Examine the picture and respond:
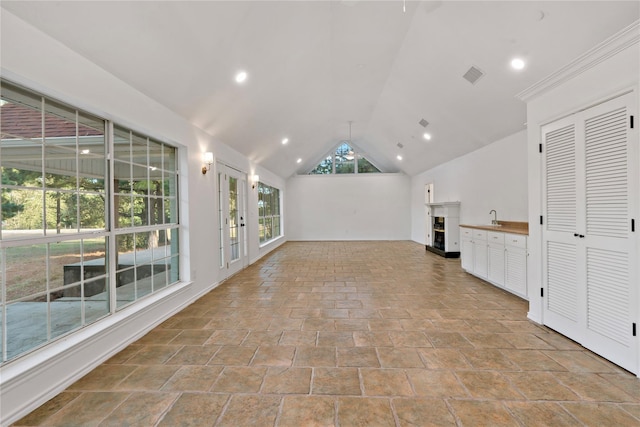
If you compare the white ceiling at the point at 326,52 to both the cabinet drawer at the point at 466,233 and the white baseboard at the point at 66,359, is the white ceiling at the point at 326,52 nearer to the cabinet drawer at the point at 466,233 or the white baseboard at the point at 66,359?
the cabinet drawer at the point at 466,233

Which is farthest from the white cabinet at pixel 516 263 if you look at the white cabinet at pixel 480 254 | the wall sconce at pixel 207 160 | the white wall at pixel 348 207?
the white wall at pixel 348 207

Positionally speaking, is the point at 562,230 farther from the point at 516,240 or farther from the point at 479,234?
the point at 479,234

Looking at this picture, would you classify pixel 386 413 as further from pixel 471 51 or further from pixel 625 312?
pixel 471 51

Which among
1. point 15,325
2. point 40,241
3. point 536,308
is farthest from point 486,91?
point 15,325

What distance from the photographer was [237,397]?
1.91m

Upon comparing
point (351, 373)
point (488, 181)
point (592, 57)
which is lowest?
point (351, 373)

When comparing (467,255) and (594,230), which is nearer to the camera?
(594,230)

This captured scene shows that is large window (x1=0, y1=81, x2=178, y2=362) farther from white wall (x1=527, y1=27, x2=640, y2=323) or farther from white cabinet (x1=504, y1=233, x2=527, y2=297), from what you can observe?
white cabinet (x1=504, y1=233, x2=527, y2=297)

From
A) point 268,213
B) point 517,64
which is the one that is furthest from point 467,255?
point 268,213

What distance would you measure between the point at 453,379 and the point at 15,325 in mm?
3008

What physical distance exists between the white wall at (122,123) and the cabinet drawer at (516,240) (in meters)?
4.31

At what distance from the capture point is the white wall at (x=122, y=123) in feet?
5.71

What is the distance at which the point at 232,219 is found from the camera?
18.8ft

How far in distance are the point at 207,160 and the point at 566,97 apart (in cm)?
426
